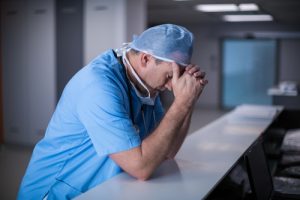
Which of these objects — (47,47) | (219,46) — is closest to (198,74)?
(47,47)

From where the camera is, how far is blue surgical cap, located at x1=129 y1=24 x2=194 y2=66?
156 cm

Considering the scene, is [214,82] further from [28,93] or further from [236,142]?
[236,142]

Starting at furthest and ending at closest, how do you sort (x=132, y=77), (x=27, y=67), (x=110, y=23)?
1. (x=27, y=67)
2. (x=110, y=23)
3. (x=132, y=77)

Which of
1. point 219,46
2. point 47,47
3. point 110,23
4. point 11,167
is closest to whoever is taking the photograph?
point 11,167

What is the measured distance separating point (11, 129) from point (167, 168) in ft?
15.5

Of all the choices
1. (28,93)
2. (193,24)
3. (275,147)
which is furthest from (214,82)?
(275,147)

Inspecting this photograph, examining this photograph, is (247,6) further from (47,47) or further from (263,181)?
(263,181)

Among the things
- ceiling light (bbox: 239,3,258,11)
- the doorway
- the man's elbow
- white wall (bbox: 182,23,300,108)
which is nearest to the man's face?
the man's elbow

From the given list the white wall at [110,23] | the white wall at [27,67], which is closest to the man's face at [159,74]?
the white wall at [110,23]

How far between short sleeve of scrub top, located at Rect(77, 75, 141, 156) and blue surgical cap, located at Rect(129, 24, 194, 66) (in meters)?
0.26

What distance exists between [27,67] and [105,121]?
4633 millimetres

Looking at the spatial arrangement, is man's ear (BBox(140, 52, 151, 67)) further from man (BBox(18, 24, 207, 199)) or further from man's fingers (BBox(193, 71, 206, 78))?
man's fingers (BBox(193, 71, 206, 78))

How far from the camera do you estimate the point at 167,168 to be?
1785 millimetres

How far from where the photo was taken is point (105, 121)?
140 cm
